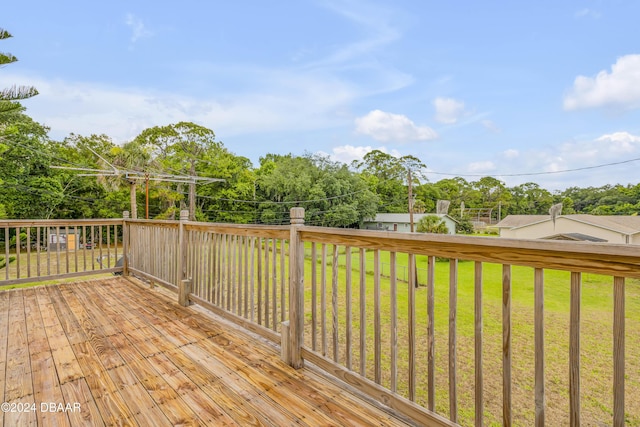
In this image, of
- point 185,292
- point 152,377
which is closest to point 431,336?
point 152,377

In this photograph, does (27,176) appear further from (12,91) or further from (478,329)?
(478,329)

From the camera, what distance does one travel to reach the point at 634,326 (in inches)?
374

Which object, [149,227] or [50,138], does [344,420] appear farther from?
[50,138]

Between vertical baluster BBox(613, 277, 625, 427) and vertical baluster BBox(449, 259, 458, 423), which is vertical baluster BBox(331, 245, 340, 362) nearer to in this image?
vertical baluster BBox(449, 259, 458, 423)

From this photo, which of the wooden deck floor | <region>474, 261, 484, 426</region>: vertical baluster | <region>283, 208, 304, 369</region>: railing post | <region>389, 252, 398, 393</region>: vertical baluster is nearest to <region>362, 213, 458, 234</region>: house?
the wooden deck floor

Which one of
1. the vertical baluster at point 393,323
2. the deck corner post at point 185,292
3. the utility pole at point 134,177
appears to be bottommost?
the deck corner post at point 185,292

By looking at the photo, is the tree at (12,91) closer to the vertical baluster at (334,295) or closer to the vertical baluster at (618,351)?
the vertical baluster at (334,295)


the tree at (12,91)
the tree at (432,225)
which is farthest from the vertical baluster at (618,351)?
the tree at (432,225)

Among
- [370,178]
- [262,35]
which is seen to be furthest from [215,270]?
[370,178]

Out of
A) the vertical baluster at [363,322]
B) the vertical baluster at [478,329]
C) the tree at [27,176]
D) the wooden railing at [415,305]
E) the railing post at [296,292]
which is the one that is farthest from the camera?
the tree at [27,176]

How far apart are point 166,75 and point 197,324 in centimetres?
1637

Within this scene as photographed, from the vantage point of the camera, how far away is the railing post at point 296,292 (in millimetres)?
2014

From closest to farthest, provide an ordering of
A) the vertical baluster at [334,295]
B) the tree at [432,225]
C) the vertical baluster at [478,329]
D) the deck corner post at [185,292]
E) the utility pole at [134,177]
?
Answer: the vertical baluster at [478,329], the vertical baluster at [334,295], the deck corner post at [185,292], the utility pole at [134,177], the tree at [432,225]

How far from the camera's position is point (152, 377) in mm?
1843
